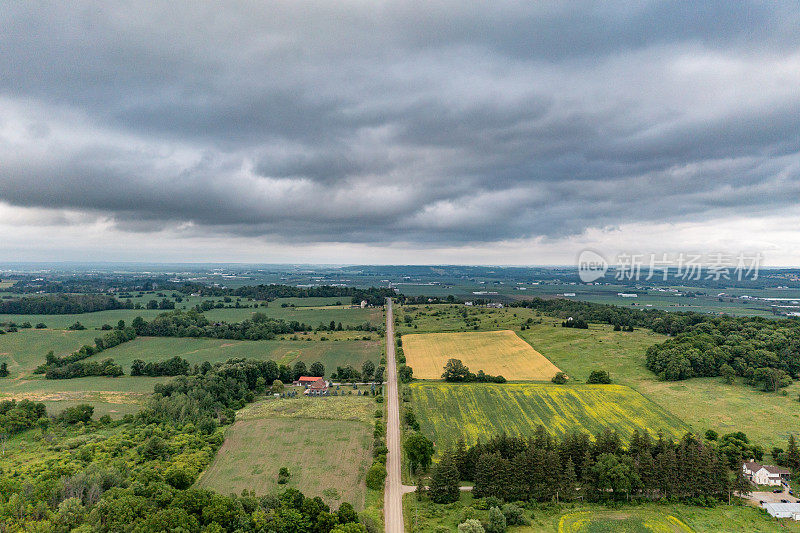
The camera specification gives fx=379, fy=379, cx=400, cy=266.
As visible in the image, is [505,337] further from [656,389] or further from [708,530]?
[708,530]

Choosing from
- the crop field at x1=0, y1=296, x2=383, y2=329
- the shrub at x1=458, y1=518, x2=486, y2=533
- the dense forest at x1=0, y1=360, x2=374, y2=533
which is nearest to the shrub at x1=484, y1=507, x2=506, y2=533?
the shrub at x1=458, y1=518, x2=486, y2=533

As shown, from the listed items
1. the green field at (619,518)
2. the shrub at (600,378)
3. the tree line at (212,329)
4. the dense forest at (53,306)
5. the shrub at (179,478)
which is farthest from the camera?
the dense forest at (53,306)

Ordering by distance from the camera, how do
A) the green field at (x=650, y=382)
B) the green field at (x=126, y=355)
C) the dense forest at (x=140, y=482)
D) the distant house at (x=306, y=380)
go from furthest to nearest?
the distant house at (x=306, y=380), the green field at (x=126, y=355), the green field at (x=650, y=382), the dense forest at (x=140, y=482)

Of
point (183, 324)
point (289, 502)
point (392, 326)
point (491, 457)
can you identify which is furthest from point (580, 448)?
point (183, 324)

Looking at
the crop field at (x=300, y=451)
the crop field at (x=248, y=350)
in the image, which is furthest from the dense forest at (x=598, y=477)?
the crop field at (x=248, y=350)

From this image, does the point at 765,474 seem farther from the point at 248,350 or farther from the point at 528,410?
the point at 248,350

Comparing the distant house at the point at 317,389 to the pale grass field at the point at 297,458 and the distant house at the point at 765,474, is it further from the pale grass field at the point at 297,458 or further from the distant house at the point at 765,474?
the distant house at the point at 765,474
